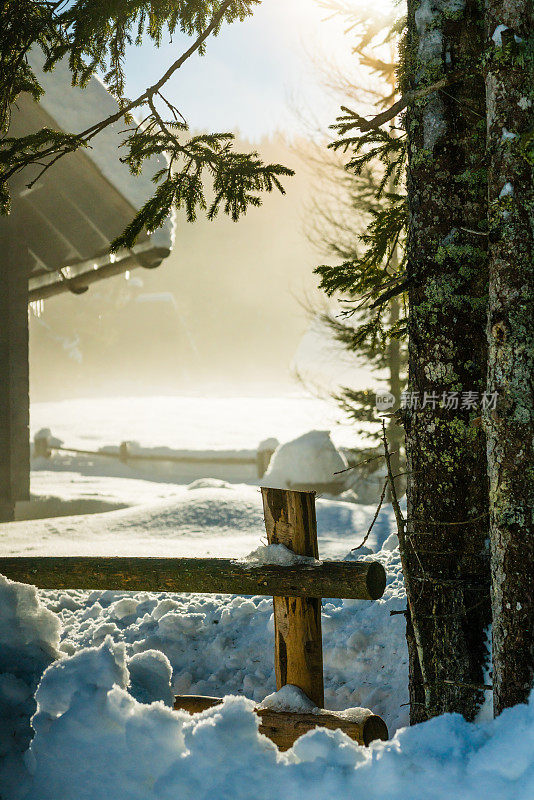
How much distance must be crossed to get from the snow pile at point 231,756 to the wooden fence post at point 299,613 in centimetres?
119

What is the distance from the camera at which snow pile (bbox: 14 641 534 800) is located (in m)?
2.06

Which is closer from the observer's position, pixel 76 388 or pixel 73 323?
pixel 76 388

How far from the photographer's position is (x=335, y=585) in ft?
10.6

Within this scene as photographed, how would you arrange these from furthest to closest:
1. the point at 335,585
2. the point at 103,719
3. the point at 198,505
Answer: the point at 198,505 → the point at 335,585 → the point at 103,719

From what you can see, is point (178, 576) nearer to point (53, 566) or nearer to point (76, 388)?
point (53, 566)

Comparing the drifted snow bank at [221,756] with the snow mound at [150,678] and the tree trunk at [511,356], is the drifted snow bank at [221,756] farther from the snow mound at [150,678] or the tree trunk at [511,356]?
the snow mound at [150,678]

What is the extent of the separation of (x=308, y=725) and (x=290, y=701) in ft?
0.69

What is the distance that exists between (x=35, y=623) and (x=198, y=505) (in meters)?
6.99

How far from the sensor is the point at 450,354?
311cm

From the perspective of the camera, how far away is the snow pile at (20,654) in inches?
104

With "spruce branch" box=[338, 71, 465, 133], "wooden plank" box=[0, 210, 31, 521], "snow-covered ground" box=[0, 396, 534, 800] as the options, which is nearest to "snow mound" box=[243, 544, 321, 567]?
"snow-covered ground" box=[0, 396, 534, 800]

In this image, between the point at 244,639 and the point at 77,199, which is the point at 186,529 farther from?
the point at 77,199

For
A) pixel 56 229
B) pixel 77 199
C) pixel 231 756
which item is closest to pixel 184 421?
pixel 56 229

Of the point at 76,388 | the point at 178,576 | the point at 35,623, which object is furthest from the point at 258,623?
the point at 76,388
